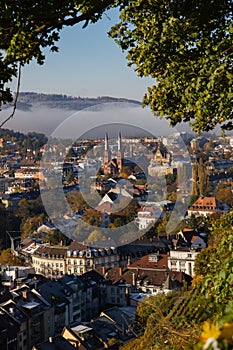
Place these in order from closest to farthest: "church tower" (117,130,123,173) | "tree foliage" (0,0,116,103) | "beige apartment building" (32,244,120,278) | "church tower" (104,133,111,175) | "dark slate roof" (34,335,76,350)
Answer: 1. "tree foliage" (0,0,116,103)
2. "dark slate roof" (34,335,76,350)
3. "beige apartment building" (32,244,120,278)
4. "church tower" (117,130,123,173)
5. "church tower" (104,133,111,175)

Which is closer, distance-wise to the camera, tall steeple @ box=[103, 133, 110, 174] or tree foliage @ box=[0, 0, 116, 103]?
tree foliage @ box=[0, 0, 116, 103]

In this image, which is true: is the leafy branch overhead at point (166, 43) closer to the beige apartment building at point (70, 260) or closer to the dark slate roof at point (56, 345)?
the dark slate roof at point (56, 345)

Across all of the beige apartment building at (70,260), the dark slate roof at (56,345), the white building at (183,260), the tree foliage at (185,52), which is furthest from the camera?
the beige apartment building at (70,260)

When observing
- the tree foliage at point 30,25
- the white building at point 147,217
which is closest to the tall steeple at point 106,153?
the white building at point 147,217

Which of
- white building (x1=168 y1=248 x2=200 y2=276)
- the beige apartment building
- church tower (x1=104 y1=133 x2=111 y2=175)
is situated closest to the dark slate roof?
white building (x1=168 y1=248 x2=200 y2=276)

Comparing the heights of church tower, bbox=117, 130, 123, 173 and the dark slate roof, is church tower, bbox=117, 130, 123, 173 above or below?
above

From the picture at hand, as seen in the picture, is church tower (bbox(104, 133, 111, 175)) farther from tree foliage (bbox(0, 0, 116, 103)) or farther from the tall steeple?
tree foliage (bbox(0, 0, 116, 103))

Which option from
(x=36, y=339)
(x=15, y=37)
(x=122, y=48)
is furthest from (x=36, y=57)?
(x=36, y=339)

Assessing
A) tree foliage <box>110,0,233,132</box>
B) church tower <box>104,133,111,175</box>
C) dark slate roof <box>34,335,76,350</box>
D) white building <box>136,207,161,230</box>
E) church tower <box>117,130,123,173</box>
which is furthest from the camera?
church tower <box>104,133,111,175</box>
